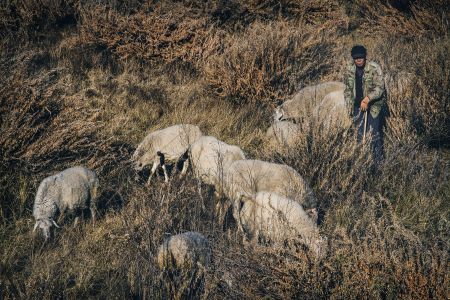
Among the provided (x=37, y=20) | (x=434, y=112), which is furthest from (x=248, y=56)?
(x=37, y=20)

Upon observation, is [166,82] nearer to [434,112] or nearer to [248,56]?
[248,56]

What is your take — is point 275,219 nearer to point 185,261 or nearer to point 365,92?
point 185,261

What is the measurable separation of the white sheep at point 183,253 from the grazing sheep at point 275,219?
45cm

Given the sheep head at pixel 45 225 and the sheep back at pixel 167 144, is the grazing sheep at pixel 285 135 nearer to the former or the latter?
the sheep back at pixel 167 144

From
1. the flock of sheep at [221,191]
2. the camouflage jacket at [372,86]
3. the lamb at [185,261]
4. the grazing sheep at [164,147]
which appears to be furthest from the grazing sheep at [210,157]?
the camouflage jacket at [372,86]

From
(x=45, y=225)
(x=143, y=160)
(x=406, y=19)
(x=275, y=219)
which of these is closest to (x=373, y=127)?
(x=275, y=219)

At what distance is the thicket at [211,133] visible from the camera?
3291 mm

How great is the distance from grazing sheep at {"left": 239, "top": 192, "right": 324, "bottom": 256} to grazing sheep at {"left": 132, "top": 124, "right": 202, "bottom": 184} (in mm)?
1682

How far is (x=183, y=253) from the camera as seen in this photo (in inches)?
143

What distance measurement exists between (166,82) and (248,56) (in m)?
1.84

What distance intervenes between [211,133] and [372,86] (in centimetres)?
248

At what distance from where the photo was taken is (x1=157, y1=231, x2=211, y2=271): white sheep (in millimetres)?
3598

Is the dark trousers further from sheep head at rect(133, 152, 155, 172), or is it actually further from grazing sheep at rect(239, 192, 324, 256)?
sheep head at rect(133, 152, 155, 172)

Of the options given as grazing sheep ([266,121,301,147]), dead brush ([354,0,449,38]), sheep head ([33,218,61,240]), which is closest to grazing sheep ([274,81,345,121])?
grazing sheep ([266,121,301,147])
